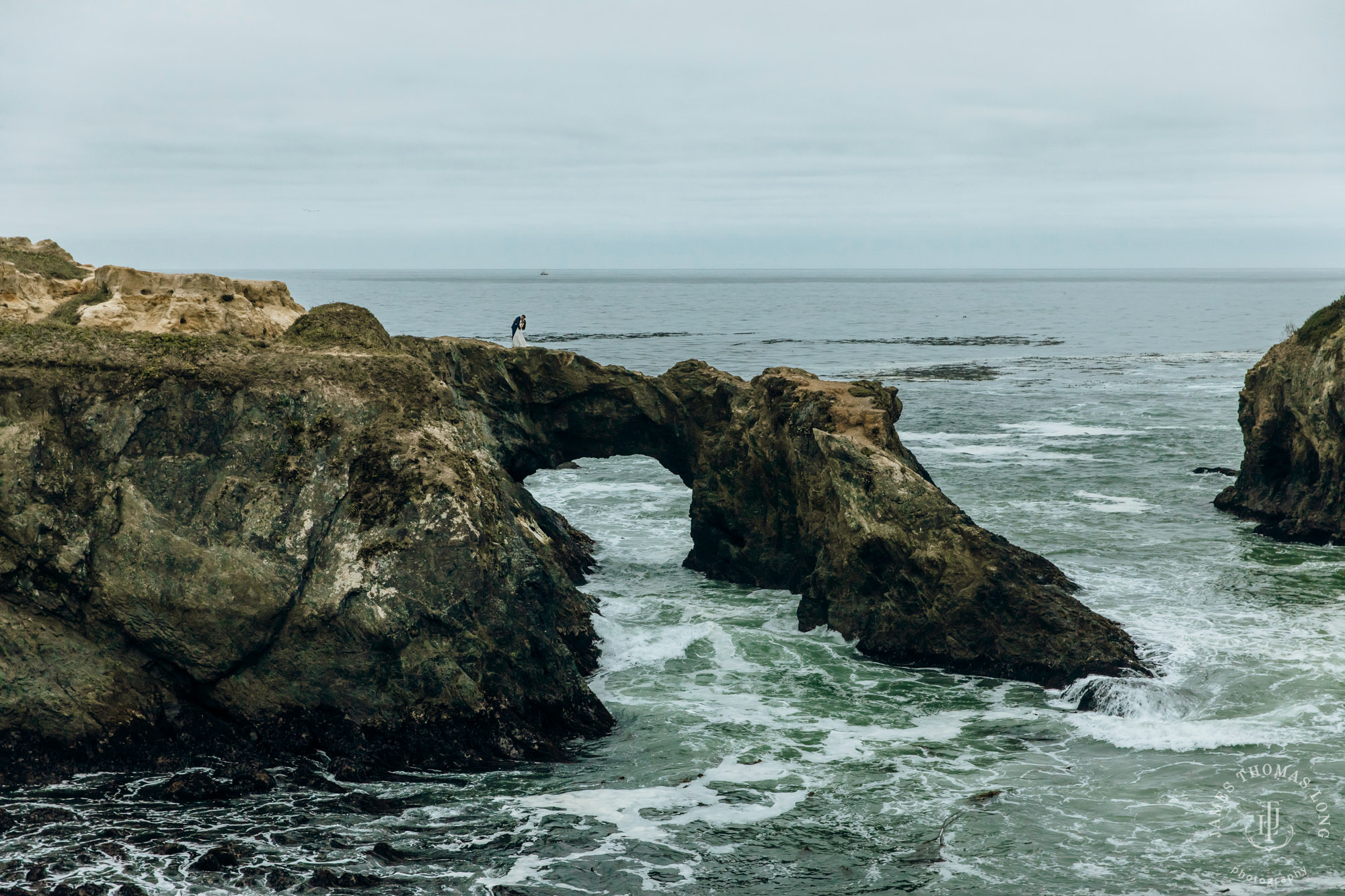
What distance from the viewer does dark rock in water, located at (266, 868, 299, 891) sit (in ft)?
44.0

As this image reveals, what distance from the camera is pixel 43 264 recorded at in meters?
28.2

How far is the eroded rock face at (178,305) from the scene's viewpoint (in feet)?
75.1

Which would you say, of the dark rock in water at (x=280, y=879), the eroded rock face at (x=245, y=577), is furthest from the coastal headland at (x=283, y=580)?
the dark rock in water at (x=280, y=879)

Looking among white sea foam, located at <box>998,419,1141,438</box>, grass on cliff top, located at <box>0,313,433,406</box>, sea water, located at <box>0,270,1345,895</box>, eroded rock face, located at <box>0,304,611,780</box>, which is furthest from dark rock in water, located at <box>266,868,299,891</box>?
white sea foam, located at <box>998,419,1141,438</box>

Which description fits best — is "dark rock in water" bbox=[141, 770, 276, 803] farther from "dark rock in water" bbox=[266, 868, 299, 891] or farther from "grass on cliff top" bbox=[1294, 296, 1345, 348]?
"grass on cliff top" bbox=[1294, 296, 1345, 348]

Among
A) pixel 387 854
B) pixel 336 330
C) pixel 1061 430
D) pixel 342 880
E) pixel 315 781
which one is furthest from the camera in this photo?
pixel 1061 430

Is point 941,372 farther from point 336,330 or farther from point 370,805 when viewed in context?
point 370,805

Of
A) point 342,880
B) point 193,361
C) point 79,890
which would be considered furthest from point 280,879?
point 193,361

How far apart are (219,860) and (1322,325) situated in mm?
33656

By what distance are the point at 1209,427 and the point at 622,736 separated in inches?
1730

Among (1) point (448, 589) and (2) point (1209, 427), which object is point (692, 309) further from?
(1) point (448, 589)

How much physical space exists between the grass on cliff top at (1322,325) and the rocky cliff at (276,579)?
17.1 meters

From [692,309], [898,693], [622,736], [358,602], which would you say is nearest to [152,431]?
[358,602]

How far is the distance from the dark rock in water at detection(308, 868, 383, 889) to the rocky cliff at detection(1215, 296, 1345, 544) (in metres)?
27.8
